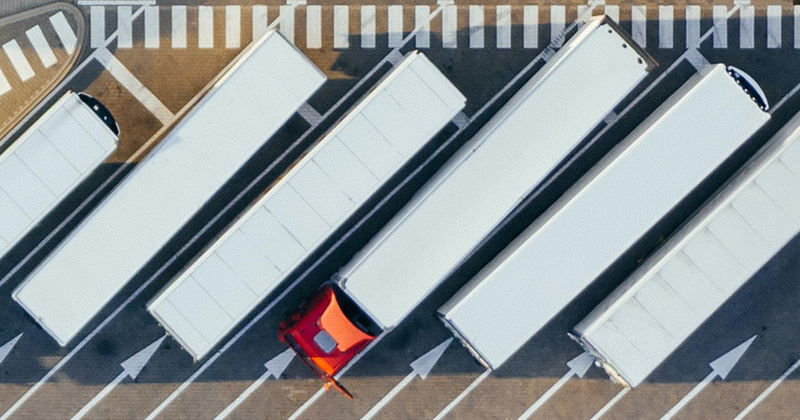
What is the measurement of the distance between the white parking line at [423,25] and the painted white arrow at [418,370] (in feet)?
39.1

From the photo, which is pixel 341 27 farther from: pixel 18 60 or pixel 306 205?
pixel 18 60

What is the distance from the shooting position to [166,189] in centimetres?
2752

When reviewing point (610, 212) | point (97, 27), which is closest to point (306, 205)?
point (610, 212)

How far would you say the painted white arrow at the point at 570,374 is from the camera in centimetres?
3127

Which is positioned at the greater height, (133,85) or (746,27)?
(133,85)

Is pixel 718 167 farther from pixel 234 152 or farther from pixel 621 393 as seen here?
pixel 234 152

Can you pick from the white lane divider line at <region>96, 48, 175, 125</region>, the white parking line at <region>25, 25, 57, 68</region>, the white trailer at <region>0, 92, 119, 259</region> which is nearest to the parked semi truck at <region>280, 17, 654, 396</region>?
the white lane divider line at <region>96, 48, 175, 125</region>

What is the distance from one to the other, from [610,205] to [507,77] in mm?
6743

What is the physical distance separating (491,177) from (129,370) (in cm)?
1610

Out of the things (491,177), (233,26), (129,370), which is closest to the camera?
(491,177)

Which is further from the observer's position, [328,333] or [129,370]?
[129,370]

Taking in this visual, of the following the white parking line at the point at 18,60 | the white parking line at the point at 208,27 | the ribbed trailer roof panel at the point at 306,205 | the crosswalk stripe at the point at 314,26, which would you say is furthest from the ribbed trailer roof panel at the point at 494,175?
the white parking line at the point at 18,60

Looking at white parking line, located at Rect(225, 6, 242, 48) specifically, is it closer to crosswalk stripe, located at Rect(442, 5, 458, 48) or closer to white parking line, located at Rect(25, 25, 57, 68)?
white parking line, located at Rect(25, 25, 57, 68)

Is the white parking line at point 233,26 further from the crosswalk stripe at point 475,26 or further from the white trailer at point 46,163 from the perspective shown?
the crosswalk stripe at point 475,26
